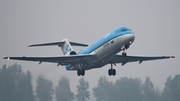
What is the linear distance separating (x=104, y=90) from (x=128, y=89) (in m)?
5.41

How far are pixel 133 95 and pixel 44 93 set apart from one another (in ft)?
75.0

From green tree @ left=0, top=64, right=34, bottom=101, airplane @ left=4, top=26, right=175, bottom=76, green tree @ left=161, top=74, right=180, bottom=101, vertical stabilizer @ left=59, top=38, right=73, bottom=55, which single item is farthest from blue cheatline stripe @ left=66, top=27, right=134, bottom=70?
green tree @ left=161, top=74, right=180, bottom=101

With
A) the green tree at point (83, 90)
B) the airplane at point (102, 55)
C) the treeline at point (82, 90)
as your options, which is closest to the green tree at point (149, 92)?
the treeline at point (82, 90)

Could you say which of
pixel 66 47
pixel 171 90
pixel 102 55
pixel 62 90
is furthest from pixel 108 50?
pixel 171 90

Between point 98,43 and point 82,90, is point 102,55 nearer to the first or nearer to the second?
point 98,43

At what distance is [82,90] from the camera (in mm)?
92438

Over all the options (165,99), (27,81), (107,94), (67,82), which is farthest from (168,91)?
(27,81)

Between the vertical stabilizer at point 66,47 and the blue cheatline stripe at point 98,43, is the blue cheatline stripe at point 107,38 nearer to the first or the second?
the blue cheatline stripe at point 98,43

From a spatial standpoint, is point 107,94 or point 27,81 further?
point 107,94

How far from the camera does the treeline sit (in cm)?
7369

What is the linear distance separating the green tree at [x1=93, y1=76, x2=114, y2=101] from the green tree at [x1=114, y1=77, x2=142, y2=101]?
49.9 inches

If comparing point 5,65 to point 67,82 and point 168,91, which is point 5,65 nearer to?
point 67,82

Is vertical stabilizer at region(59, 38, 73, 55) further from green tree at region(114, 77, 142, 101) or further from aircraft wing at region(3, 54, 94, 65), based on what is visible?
green tree at region(114, 77, 142, 101)

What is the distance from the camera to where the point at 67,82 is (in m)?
78.1
